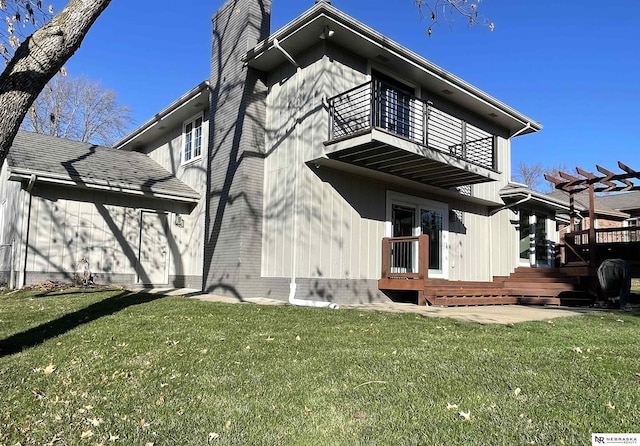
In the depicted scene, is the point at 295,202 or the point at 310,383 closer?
the point at 310,383

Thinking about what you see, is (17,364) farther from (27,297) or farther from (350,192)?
(350,192)

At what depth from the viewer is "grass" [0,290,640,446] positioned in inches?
105

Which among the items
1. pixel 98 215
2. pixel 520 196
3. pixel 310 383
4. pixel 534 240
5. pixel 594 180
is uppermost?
pixel 594 180

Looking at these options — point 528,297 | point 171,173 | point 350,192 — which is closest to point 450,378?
point 350,192

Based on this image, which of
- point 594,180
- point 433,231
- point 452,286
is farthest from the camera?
point 594,180

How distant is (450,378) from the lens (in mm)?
3486

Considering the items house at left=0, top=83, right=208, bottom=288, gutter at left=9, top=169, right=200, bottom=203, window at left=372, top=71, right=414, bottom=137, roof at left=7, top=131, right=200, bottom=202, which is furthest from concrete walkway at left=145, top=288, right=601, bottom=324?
window at left=372, top=71, right=414, bottom=137

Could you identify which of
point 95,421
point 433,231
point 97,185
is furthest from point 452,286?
point 97,185

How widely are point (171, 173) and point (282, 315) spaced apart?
9.20 meters

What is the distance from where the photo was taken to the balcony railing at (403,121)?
9383 millimetres

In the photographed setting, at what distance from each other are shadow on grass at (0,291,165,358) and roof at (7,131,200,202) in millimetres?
4016

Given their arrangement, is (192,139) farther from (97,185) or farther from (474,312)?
(474,312)

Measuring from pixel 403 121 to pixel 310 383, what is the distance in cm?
867

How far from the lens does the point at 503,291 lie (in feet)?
37.0
